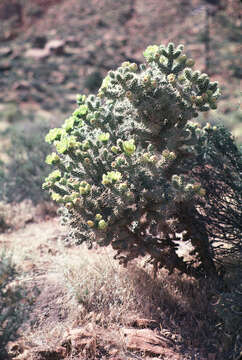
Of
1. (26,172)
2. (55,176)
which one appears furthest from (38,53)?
(55,176)

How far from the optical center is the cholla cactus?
11.1ft

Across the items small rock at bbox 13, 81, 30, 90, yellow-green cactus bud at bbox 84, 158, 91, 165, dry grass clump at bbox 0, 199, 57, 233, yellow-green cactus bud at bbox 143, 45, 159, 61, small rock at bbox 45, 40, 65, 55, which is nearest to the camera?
yellow-green cactus bud at bbox 84, 158, 91, 165

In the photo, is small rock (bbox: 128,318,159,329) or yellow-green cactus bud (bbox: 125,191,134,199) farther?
small rock (bbox: 128,318,159,329)

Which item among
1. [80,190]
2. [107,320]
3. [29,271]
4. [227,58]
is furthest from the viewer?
[227,58]

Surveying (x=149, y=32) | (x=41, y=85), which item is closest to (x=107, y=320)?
(x=41, y=85)

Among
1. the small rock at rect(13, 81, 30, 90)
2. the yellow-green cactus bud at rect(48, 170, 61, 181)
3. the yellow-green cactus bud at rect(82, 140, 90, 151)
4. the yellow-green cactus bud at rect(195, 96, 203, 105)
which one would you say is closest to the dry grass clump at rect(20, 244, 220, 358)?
the yellow-green cactus bud at rect(48, 170, 61, 181)

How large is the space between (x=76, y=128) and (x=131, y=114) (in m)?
0.60

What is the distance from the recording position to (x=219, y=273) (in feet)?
13.0

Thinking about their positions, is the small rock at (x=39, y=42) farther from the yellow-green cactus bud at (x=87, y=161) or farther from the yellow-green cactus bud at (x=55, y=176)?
the yellow-green cactus bud at (x=87, y=161)

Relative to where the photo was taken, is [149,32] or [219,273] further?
[149,32]

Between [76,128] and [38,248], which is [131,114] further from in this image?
[38,248]

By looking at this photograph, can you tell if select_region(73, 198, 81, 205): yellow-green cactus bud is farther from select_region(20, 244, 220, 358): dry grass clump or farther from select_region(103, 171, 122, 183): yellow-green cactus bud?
select_region(20, 244, 220, 358): dry grass clump

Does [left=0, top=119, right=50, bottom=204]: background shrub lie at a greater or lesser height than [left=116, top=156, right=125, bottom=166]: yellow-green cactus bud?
greater

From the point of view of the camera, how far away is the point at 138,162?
3.42 m
